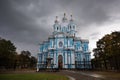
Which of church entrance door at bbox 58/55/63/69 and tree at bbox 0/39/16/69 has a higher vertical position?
tree at bbox 0/39/16/69

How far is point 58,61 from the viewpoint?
73.7 m

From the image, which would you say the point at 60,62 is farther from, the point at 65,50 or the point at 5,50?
the point at 5,50

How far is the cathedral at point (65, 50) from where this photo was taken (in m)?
73.1

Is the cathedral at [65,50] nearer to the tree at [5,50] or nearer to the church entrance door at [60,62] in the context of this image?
the church entrance door at [60,62]

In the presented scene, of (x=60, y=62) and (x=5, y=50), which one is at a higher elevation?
(x=5, y=50)

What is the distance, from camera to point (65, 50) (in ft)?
243

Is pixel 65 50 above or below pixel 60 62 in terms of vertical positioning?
above

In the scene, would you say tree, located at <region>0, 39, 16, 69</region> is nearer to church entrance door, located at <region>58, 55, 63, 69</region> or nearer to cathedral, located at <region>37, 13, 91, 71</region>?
cathedral, located at <region>37, 13, 91, 71</region>

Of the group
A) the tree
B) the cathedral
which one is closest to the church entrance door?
the cathedral

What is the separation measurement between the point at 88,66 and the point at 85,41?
47.0 feet

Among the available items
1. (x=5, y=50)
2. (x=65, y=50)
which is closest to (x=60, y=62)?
(x=65, y=50)

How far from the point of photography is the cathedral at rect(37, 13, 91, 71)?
7312 cm

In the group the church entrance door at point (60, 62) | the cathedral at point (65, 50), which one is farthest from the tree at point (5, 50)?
the church entrance door at point (60, 62)

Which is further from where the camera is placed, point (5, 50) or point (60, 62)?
point (60, 62)
